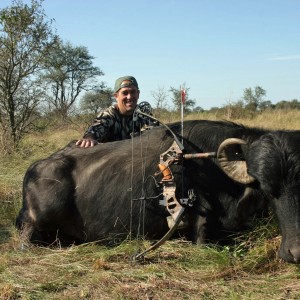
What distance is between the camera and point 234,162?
4.64 metres

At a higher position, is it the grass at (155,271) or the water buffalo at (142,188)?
the water buffalo at (142,188)

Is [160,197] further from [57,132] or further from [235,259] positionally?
[57,132]

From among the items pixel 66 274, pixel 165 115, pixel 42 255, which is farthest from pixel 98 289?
pixel 165 115

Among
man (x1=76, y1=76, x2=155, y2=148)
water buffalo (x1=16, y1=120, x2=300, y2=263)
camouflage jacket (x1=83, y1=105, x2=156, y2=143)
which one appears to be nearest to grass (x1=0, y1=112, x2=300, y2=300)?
water buffalo (x1=16, y1=120, x2=300, y2=263)

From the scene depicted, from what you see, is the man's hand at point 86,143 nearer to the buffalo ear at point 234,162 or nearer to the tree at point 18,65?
the buffalo ear at point 234,162

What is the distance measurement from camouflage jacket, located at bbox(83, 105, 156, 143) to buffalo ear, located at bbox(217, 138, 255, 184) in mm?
2155

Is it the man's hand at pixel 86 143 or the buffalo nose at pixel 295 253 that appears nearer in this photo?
the buffalo nose at pixel 295 253

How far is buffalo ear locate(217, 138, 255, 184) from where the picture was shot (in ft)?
15.0

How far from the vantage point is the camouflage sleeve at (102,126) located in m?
6.43

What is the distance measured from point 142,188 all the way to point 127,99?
2221mm

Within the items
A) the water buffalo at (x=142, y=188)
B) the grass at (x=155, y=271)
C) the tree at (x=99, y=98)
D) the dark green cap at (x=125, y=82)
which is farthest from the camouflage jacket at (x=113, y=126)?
the tree at (x=99, y=98)

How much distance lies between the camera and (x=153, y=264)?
4.31 metres

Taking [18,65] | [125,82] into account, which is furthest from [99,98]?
[125,82]

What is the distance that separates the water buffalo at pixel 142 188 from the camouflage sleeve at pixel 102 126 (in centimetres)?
70
